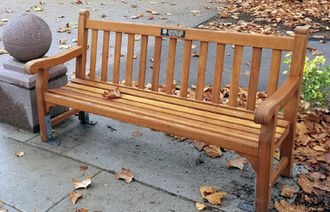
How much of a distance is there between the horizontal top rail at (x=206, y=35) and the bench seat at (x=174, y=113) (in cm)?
53

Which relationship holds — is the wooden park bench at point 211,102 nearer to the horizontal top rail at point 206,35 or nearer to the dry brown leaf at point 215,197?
the horizontal top rail at point 206,35

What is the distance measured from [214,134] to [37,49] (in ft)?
6.77

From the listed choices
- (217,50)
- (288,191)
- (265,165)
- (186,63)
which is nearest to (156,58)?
A: (186,63)

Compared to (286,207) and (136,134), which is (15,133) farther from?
(286,207)

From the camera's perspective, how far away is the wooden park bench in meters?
2.71

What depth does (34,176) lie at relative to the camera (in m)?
3.33

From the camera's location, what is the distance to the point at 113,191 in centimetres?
312

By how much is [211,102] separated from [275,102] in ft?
3.09

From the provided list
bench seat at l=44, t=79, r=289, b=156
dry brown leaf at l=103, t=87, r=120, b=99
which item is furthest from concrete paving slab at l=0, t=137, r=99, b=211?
dry brown leaf at l=103, t=87, r=120, b=99

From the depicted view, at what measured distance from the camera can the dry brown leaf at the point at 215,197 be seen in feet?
9.68

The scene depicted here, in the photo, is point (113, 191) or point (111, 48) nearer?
point (113, 191)

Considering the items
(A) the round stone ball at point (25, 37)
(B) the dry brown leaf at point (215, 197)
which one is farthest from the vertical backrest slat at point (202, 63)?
(A) the round stone ball at point (25, 37)

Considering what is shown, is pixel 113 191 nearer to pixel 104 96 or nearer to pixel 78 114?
pixel 104 96

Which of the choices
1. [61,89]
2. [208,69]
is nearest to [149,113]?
[61,89]
